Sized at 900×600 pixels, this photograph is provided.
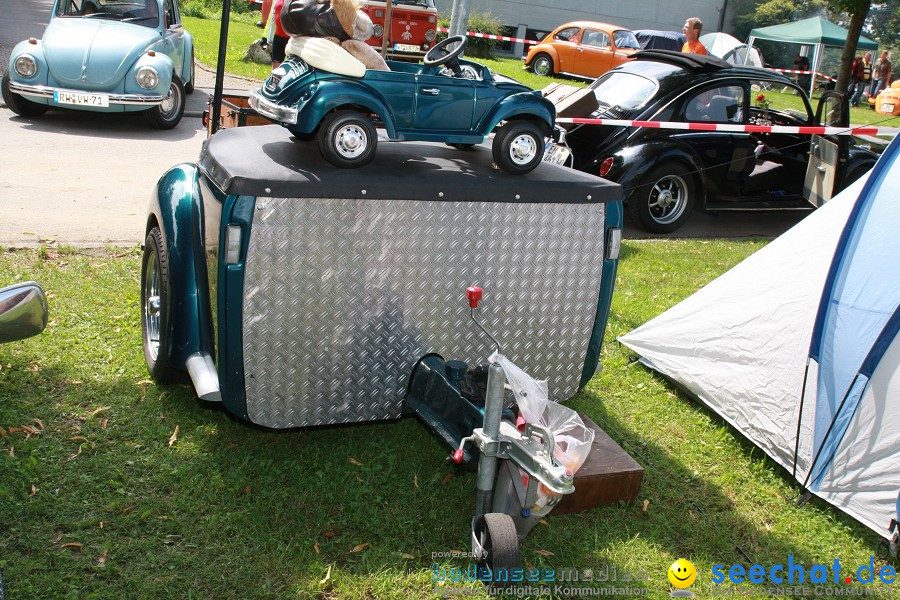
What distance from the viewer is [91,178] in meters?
8.20

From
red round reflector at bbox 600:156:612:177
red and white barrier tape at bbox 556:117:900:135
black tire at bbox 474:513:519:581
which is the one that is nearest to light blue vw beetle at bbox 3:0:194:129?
red and white barrier tape at bbox 556:117:900:135

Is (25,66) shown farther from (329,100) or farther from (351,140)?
(351,140)

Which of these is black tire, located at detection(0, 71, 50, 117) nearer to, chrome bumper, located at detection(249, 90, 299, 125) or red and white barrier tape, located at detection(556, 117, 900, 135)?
red and white barrier tape, located at detection(556, 117, 900, 135)

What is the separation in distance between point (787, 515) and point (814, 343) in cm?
85

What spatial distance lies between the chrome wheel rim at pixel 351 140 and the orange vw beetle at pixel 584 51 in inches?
757

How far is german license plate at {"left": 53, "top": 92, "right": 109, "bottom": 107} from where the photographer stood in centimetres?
970

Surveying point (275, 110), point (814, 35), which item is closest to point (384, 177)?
point (275, 110)

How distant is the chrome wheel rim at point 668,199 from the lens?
8289 millimetres

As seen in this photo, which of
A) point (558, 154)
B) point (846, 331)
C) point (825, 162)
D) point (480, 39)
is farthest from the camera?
point (480, 39)

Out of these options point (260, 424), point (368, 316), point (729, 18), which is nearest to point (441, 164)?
point (368, 316)

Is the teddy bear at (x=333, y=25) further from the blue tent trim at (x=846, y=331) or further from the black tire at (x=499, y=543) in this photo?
the blue tent trim at (x=846, y=331)

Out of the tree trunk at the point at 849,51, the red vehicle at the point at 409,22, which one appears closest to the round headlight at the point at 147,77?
the red vehicle at the point at 409,22

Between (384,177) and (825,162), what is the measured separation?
6770 millimetres

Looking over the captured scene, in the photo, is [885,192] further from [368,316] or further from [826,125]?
[826,125]
